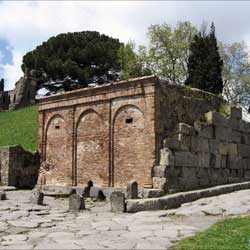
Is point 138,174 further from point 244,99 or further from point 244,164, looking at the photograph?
point 244,99

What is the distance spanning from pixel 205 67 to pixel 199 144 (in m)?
6.18

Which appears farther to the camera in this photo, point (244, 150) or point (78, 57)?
point (78, 57)

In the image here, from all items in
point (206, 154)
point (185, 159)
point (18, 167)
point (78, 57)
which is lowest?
point (18, 167)

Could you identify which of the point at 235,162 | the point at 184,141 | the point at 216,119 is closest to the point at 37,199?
the point at 184,141

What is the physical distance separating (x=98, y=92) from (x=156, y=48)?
41.1 feet

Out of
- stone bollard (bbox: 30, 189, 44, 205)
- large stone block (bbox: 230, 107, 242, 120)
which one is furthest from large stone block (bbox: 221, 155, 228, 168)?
stone bollard (bbox: 30, 189, 44, 205)

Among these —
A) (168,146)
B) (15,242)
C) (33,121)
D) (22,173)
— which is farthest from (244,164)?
(33,121)

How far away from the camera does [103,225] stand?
8742 millimetres

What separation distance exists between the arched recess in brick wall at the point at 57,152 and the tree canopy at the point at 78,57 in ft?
94.5

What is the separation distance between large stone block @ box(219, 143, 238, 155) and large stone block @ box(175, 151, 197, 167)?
1740 millimetres

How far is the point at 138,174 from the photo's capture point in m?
14.5

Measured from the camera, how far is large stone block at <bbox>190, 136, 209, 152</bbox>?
49.3 ft

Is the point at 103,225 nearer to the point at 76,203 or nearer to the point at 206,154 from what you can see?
the point at 76,203

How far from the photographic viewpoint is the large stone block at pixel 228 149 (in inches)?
640
